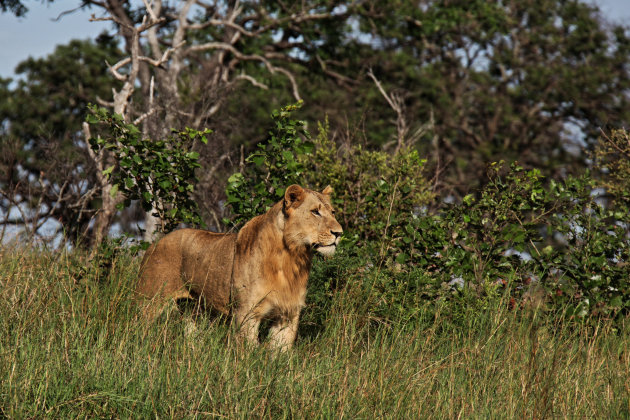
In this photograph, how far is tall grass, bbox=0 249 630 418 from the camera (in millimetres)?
4117

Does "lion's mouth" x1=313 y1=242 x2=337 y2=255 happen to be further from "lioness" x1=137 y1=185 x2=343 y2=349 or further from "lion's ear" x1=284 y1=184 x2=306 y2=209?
"lion's ear" x1=284 y1=184 x2=306 y2=209

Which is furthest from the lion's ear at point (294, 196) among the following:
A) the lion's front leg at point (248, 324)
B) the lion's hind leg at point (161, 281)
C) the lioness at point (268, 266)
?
the lion's hind leg at point (161, 281)

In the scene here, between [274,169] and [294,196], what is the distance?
193cm

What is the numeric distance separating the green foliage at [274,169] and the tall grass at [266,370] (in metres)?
1.57

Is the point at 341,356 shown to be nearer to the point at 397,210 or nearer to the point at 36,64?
the point at 397,210

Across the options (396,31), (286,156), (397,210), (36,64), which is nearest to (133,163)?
(286,156)

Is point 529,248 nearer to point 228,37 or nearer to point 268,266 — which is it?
point 268,266

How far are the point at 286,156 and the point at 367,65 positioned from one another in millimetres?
15277

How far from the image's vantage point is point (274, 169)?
296 inches

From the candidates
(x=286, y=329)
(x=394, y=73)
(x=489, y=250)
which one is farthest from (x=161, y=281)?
(x=394, y=73)

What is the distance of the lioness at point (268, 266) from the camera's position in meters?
5.54

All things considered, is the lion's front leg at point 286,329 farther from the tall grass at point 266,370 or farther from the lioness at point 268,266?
the tall grass at point 266,370

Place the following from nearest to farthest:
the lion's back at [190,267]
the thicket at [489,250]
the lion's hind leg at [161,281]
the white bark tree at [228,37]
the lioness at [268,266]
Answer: the lioness at [268,266]
the lion's back at [190,267]
the lion's hind leg at [161,281]
the thicket at [489,250]
the white bark tree at [228,37]

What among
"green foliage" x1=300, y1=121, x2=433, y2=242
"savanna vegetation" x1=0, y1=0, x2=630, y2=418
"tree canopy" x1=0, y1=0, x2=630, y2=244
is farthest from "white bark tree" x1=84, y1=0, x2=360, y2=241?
"green foliage" x1=300, y1=121, x2=433, y2=242
